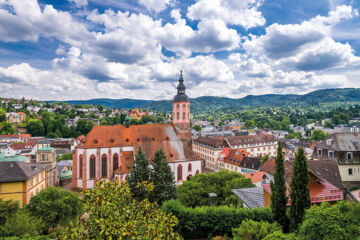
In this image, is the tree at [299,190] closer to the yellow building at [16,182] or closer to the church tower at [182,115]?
the yellow building at [16,182]

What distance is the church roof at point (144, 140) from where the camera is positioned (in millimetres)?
41969

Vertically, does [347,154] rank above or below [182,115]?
below

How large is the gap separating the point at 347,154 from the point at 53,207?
35820mm

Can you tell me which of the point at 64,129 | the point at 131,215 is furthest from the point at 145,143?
the point at 64,129

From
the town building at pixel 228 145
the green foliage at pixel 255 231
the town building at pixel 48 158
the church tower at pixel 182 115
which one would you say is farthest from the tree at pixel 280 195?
the town building at pixel 228 145

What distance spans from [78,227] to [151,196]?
21616 mm

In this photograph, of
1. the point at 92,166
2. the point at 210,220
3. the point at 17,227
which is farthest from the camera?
the point at 92,166

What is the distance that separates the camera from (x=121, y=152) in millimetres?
42500

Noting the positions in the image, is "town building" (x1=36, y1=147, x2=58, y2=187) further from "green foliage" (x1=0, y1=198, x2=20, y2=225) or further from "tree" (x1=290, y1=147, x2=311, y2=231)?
"tree" (x1=290, y1=147, x2=311, y2=231)

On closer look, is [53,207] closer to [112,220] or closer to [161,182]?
[161,182]

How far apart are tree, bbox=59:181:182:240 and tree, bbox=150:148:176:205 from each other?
66.8ft

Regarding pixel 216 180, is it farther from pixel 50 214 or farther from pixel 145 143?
pixel 50 214

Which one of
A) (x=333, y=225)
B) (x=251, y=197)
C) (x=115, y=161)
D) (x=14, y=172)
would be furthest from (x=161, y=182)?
(x=333, y=225)

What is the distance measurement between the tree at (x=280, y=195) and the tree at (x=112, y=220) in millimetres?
10127
